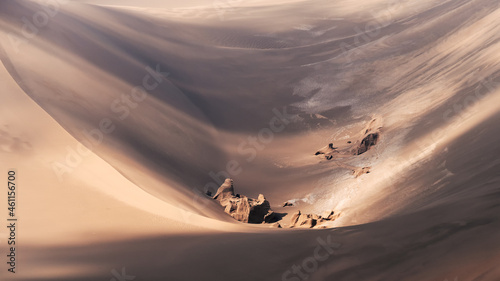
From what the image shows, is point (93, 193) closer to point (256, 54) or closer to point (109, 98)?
point (109, 98)

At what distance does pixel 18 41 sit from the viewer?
11.3 meters

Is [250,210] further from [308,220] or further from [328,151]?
[328,151]

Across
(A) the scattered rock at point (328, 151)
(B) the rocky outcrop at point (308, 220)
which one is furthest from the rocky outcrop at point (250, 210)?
(A) the scattered rock at point (328, 151)

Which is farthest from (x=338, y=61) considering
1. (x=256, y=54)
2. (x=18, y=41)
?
(x=18, y=41)

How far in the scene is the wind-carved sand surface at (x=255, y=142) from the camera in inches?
229

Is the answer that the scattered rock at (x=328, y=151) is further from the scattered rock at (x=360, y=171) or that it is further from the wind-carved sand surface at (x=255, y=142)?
the scattered rock at (x=360, y=171)

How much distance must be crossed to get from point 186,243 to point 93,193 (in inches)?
70.8

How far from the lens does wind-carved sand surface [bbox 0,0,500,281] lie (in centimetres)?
581

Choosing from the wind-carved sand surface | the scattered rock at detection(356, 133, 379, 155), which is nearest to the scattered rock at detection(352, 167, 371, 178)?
the wind-carved sand surface

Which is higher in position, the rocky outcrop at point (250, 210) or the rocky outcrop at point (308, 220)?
the rocky outcrop at point (250, 210)

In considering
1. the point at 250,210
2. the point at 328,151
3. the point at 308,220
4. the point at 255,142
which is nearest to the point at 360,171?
the point at 328,151

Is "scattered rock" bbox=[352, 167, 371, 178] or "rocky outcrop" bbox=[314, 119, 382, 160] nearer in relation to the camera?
"scattered rock" bbox=[352, 167, 371, 178]

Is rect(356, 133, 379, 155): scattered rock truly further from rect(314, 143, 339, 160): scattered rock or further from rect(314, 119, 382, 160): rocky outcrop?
rect(314, 143, 339, 160): scattered rock

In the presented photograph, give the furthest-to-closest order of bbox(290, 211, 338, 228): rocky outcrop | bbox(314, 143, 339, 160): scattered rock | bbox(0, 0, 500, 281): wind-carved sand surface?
bbox(314, 143, 339, 160): scattered rock, bbox(290, 211, 338, 228): rocky outcrop, bbox(0, 0, 500, 281): wind-carved sand surface
